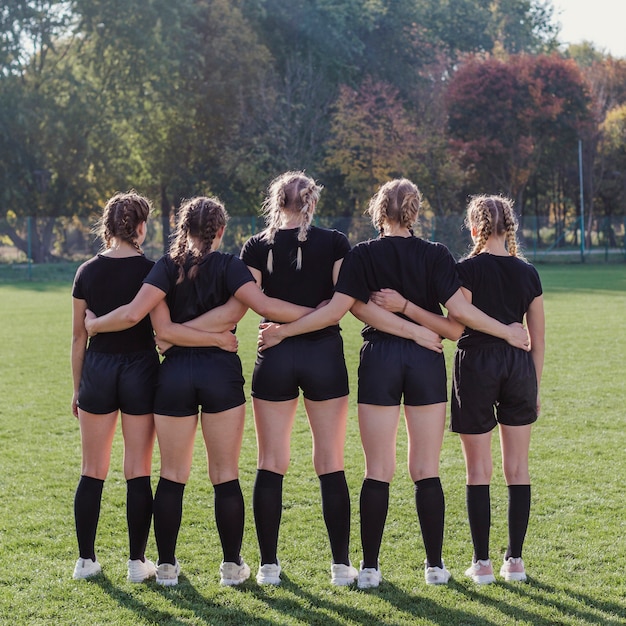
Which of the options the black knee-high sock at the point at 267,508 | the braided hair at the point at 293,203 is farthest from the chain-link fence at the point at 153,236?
the black knee-high sock at the point at 267,508

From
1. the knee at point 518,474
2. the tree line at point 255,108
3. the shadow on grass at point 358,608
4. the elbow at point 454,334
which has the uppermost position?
the tree line at point 255,108

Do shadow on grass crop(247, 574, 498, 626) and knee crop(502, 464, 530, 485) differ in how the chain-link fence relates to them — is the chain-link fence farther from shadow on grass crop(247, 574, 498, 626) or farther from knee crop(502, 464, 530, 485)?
shadow on grass crop(247, 574, 498, 626)

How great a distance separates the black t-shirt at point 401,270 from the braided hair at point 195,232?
625mm

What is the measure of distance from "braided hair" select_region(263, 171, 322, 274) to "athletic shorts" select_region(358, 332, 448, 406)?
0.55 metres

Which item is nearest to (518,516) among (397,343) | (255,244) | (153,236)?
(397,343)

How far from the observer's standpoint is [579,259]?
35594mm

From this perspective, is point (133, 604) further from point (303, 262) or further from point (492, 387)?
point (492, 387)

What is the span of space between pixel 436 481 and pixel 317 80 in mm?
32928

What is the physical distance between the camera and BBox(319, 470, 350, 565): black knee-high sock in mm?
4000

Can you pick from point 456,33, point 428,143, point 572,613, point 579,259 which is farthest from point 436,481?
point 456,33

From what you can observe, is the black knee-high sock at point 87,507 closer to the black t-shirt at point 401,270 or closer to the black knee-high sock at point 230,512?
the black knee-high sock at point 230,512

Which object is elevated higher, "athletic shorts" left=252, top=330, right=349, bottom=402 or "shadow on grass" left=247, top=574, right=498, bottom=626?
"athletic shorts" left=252, top=330, right=349, bottom=402

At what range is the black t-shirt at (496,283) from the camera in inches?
159

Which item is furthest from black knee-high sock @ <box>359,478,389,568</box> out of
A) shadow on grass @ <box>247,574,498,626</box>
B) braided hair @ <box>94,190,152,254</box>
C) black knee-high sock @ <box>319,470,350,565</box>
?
braided hair @ <box>94,190,152,254</box>
